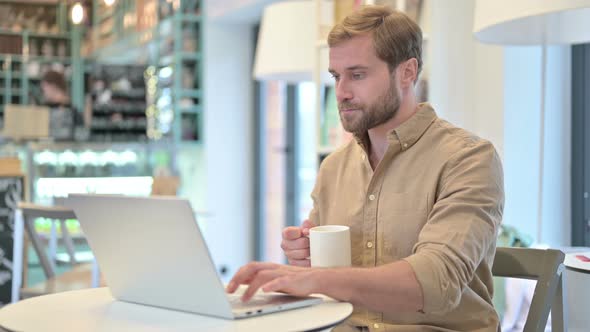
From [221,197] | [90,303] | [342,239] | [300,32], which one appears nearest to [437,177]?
[342,239]

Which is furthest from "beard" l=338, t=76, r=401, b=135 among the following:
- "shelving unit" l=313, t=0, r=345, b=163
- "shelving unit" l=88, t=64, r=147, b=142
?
"shelving unit" l=88, t=64, r=147, b=142

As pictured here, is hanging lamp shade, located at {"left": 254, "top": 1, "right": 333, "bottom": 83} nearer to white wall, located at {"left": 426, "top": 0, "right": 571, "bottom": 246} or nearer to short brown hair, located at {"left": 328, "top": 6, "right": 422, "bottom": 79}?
white wall, located at {"left": 426, "top": 0, "right": 571, "bottom": 246}

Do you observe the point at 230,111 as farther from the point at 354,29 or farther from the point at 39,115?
the point at 354,29

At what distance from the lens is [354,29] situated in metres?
1.57

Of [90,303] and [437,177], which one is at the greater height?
[437,177]

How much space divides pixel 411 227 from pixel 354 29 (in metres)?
0.42

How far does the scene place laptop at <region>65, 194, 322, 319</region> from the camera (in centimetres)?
115

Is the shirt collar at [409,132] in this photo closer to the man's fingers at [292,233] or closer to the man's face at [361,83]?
the man's face at [361,83]

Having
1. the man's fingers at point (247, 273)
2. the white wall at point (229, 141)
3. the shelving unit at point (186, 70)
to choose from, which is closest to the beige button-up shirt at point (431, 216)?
the man's fingers at point (247, 273)

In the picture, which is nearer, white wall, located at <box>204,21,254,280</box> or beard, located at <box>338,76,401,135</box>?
beard, located at <box>338,76,401,135</box>

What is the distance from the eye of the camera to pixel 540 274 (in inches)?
62.5

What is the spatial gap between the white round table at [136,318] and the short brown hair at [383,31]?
56 cm

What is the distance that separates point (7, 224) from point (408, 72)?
10.3ft

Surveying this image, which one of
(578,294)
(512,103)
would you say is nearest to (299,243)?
(578,294)
